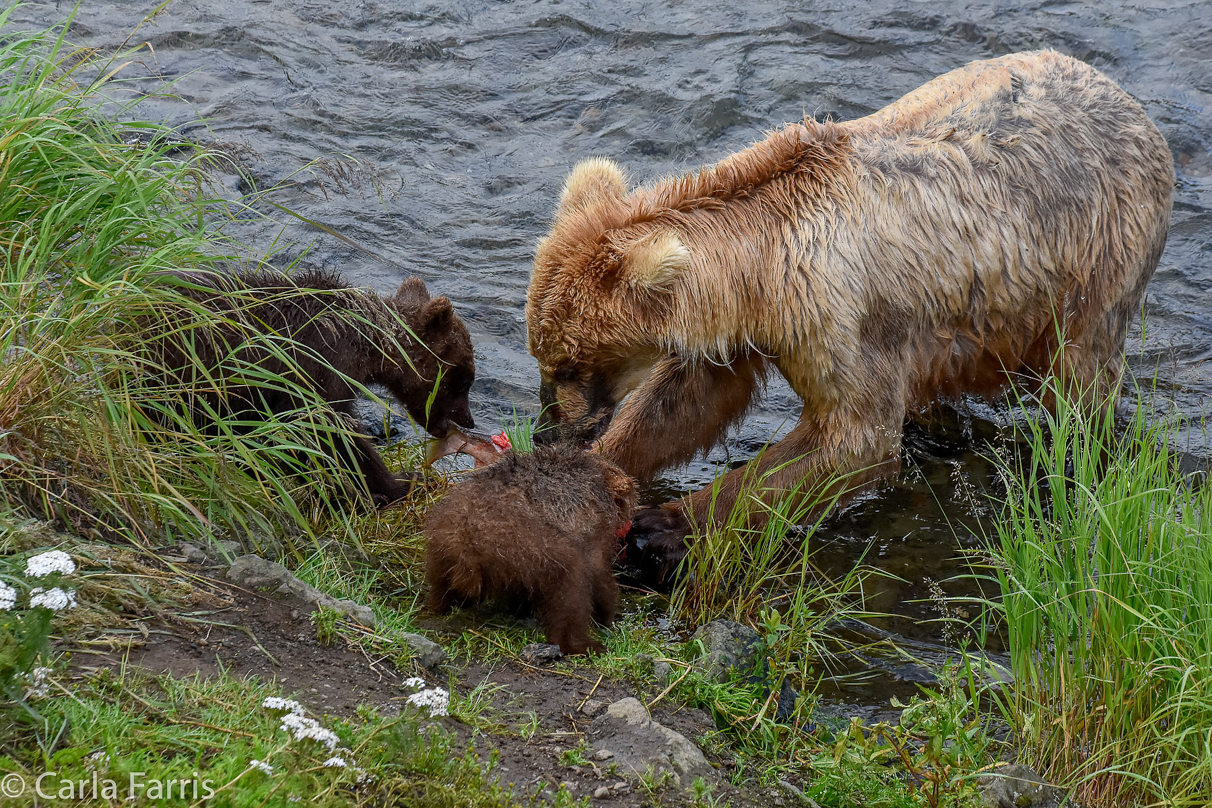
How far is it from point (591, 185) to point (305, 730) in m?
3.44

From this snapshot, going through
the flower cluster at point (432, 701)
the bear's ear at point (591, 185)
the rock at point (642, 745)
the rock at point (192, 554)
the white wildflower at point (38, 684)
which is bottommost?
the rock at point (642, 745)

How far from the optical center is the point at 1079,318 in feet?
19.7

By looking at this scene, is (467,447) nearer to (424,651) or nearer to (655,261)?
(655,261)

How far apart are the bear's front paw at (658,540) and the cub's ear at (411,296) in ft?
5.18

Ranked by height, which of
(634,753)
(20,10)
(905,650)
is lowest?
(905,650)

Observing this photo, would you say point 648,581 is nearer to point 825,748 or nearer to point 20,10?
point 825,748

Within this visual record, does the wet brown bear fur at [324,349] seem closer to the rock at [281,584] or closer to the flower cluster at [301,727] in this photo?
the rock at [281,584]

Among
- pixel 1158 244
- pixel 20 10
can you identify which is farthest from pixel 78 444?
pixel 20 10

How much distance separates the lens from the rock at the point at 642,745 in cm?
345

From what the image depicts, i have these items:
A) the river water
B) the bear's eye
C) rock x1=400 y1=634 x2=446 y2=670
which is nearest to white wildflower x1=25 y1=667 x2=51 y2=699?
rock x1=400 y1=634 x2=446 y2=670

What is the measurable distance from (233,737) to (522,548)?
142 centimetres

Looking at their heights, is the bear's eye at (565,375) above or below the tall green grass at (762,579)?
above

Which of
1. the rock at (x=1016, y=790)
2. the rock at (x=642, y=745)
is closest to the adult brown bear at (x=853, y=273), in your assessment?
the rock at (x=642, y=745)

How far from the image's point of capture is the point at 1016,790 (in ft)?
11.8
